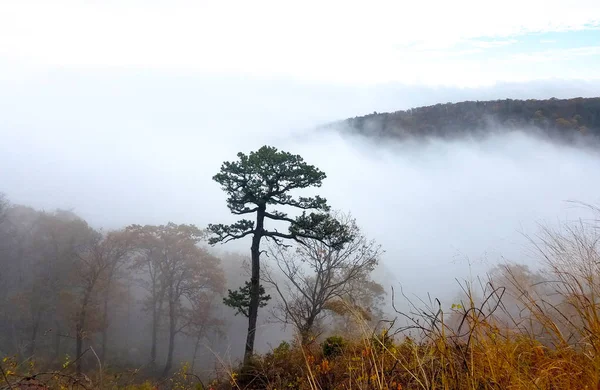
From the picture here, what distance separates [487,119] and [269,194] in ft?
245

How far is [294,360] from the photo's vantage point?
18.1 feet

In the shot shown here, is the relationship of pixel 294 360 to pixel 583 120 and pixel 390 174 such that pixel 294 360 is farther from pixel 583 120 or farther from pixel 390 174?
pixel 390 174

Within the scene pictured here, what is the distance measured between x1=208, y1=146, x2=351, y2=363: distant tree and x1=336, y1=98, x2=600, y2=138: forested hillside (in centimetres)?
6607

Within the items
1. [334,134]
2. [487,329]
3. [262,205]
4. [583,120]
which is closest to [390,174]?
[334,134]

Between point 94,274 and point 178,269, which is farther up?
point 94,274

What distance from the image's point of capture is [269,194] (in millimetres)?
11094

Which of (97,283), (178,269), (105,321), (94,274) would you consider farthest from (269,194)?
(105,321)

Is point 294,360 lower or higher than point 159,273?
higher

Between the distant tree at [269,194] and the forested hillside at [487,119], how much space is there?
217ft

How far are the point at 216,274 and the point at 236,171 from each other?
54.8 feet

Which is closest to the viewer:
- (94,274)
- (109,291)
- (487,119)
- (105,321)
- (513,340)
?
(513,340)

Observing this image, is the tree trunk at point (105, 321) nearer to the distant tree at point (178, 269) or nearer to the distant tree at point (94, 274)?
Result: the distant tree at point (94, 274)

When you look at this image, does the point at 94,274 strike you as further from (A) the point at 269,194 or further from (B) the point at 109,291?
(A) the point at 269,194

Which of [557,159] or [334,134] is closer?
[557,159]
